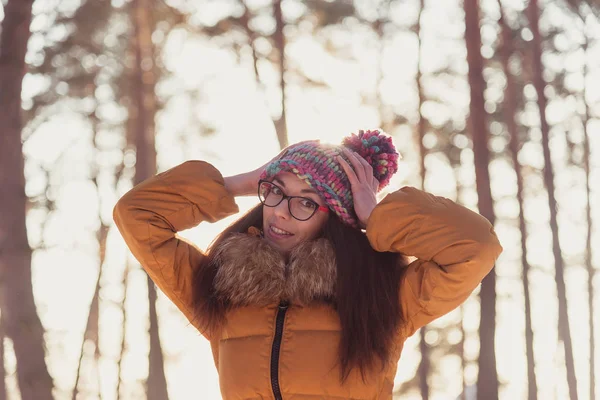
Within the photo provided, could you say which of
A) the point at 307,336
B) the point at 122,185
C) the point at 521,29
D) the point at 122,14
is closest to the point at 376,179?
the point at 307,336

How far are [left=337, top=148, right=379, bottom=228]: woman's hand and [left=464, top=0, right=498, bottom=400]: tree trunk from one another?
4.57 ft

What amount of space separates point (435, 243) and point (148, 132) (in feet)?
4.88

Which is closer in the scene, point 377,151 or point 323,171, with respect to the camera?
point 323,171

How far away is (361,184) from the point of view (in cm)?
158

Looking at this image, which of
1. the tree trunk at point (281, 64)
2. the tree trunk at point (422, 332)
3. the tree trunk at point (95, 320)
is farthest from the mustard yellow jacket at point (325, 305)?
the tree trunk at point (422, 332)

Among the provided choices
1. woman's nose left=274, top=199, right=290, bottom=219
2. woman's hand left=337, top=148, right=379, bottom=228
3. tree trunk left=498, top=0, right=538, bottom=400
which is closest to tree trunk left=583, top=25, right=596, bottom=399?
tree trunk left=498, top=0, right=538, bottom=400

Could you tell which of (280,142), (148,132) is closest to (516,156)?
(280,142)

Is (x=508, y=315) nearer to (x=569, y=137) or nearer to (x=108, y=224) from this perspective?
(x=569, y=137)

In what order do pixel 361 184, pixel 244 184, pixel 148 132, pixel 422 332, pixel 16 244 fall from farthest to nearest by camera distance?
pixel 422 332
pixel 148 132
pixel 16 244
pixel 244 184
pixel 361 184

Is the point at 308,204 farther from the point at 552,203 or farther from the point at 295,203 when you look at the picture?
the point at 552,203

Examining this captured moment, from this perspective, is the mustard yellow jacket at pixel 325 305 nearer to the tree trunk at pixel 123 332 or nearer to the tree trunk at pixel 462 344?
the tree trunk at pixel 123 332

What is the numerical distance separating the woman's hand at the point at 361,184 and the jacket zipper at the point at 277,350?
254mm

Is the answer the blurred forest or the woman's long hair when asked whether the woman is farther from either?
the blurred forest

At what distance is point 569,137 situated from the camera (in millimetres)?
3031
